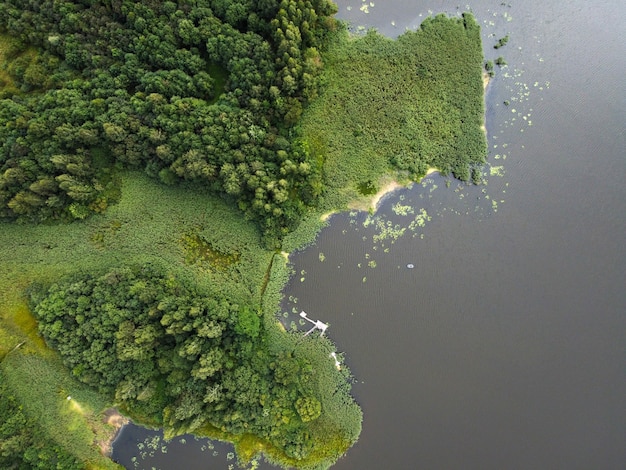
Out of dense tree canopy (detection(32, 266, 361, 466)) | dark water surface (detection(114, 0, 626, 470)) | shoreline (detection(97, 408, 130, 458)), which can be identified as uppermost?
dark water surface (detection(114, 0, 626, 470))

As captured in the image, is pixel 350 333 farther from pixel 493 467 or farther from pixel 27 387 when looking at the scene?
pixel 27 387

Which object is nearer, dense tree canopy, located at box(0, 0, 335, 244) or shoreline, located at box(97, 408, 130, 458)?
dense tree canopy, located at box(0, 0, 335, 244)

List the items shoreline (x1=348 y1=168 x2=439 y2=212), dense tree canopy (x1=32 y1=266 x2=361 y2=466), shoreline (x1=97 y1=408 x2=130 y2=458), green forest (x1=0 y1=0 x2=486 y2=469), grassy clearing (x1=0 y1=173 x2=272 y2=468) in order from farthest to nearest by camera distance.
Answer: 1. shoreline (x1=348 y1=168 x2=439 y2=212)
2. shoreline (x1=97 y1=408 x2=130 y2=458)
3. grassy clearing (x1=0 y1=173 x2=272 y2=468)
4. green forest (x1=0 y1=0 x2=486 y2=469)
5. dense tree canopy (x1=32 y1=266 x2=361 y2=466)

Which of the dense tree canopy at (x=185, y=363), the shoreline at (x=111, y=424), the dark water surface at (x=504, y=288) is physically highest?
the dark water surface at (x=504, y=288)

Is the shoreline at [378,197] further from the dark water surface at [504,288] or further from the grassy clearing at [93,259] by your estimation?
the grassy clearing at [93,259]

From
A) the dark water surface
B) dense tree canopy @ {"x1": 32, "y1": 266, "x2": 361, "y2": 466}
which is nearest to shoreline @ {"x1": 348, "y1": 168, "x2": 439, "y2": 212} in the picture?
the dark water surface

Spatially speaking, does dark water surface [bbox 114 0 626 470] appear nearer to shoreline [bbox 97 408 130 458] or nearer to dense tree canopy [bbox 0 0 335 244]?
shoreline [bbox 97 408 130 458]

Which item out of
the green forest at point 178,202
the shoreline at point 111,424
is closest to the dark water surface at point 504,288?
the shoreline at point 111,424
